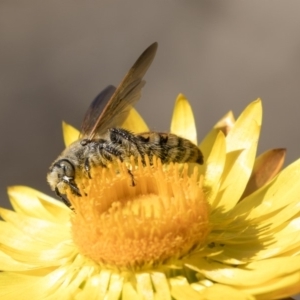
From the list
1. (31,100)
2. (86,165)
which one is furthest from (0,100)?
(86,165)

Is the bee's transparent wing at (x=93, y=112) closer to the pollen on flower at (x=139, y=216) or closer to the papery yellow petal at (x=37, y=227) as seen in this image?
the pollen on flower at (x=139, y=216)

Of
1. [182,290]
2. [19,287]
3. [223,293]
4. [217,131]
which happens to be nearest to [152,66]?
[217,131]

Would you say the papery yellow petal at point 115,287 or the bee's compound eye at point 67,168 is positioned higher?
the bee's compound eye at point 67,168

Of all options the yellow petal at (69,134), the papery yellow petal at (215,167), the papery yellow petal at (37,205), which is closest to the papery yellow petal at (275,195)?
the papery yellow petal at (215,167)

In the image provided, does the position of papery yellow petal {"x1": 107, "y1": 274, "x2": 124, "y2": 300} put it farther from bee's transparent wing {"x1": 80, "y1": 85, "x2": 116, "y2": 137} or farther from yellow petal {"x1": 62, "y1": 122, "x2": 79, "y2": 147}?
yellow petal {"x1": 62, "y1": 122, "x2": 79, "y2": 147}

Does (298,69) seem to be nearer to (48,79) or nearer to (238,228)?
(48,79)

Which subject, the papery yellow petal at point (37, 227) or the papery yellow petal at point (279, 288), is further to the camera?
the papery yellow petal at point (37, 227)

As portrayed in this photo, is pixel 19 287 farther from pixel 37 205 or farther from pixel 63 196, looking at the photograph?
pixel 37 205
